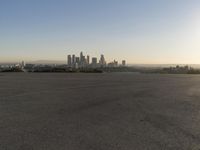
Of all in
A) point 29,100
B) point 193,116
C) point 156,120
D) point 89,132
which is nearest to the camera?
point 89,132

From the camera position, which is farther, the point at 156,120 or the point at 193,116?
the point at 193,116

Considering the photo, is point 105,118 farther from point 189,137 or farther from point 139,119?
point 189,137

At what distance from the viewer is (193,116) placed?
10422mm

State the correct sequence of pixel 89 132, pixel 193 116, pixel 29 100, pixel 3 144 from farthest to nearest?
pixel 29 100 < pixel 193 116 < pixel 89 132 < pixel 3 144

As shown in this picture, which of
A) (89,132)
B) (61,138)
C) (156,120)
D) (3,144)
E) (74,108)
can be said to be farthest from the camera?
(74,108)

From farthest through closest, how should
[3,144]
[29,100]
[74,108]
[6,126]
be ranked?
[29,100] < [74,108] < [6,126] < [3,144]

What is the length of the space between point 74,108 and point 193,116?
4.05m

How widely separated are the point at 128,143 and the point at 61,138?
58.5 inches

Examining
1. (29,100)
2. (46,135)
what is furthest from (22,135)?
(29,100)

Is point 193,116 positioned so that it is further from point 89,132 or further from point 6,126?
point 6,126

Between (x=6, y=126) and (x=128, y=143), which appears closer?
(x=128, y=143)

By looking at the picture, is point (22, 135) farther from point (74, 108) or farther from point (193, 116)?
point (193, 116)

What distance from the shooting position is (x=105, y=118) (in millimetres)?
9727

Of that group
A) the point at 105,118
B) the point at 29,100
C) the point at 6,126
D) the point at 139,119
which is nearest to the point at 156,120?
the point at 139,119
